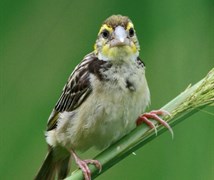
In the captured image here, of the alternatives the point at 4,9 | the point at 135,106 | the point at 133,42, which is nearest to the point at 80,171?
the point at 135,106

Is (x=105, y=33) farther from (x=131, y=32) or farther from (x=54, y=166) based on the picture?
(x=54, y=166)

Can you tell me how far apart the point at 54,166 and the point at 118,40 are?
2.24 feet

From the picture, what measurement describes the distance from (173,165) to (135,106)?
34cm

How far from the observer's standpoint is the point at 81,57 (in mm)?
2143

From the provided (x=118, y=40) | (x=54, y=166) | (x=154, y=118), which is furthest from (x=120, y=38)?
(x=54, y=166)

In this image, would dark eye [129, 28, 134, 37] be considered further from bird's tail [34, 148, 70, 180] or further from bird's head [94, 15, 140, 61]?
bird's tail [34, 148, 70, 180]

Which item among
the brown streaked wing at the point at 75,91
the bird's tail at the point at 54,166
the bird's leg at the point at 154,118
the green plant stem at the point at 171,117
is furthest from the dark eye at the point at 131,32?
the bird's tail at the point at 54,166

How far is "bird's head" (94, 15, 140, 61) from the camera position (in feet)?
6.11

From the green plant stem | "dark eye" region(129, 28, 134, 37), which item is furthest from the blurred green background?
the green plant stem

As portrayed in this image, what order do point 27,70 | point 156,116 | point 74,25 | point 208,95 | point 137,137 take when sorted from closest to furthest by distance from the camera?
point 208,95, point 137,137, point 156,116, point 27,70, point 74,25

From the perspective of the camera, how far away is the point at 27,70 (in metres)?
2.03

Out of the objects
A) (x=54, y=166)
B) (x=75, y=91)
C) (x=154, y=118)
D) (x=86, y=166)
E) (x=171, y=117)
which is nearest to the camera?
(x=171, y=117)

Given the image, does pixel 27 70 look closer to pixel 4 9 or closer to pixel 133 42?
pixel 4 9

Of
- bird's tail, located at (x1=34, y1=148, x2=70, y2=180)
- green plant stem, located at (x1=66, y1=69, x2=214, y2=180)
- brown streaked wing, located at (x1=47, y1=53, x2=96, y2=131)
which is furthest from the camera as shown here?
bird's tail, located at (x1=34, y1=148, x2=70, y2=180)
